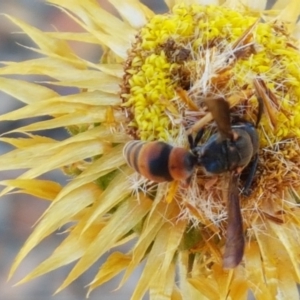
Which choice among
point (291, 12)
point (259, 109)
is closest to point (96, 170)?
point (259, 109)

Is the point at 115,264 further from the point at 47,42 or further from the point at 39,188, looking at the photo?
the point at 47,42

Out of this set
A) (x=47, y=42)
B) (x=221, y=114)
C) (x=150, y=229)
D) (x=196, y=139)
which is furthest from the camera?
(x=47, y=42)

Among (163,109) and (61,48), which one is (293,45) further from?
(61,48)

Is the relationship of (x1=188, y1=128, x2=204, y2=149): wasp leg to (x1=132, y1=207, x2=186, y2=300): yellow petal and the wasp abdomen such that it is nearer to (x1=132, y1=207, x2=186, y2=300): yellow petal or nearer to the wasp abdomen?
the wasp abdomen

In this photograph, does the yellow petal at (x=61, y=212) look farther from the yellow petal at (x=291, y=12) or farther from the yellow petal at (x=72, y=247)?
the yellow petal at (x=291, y=12)

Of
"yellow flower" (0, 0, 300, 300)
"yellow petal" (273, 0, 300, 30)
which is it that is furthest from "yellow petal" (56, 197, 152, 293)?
"yellow petal" (273, 0, 300, 30)

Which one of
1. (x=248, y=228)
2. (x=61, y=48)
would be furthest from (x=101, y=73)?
(x=248, y=228)

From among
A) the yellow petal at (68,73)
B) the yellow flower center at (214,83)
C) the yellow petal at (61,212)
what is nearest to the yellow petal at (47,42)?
the yellow petal at (68,73)
